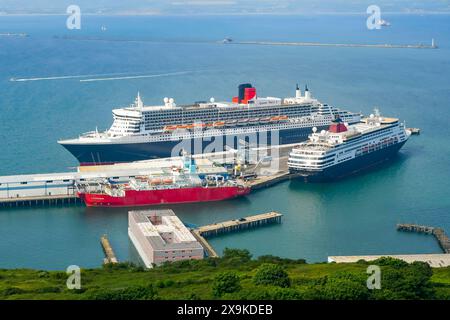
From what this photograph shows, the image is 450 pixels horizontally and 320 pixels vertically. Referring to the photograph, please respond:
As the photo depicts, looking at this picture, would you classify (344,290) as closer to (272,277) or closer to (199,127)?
(272,277)

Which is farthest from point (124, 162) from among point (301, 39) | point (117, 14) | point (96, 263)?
point (117, 14)

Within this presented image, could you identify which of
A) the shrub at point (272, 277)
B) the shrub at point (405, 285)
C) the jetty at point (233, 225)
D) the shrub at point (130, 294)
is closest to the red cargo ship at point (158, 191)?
the jetty at point (233, 225)

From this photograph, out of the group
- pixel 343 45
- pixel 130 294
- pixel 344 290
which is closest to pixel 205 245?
pixel 130 294

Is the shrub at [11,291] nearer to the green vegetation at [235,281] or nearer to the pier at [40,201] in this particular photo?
the green vegetation at [235,281]

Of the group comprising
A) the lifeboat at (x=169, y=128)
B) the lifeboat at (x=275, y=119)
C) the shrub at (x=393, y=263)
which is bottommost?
the shrub at (x=393, y=263)

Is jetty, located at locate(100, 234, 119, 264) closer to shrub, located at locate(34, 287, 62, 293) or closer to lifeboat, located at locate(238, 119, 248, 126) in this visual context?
shrub, located at locate(34, 287, 62, 293)
